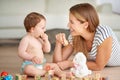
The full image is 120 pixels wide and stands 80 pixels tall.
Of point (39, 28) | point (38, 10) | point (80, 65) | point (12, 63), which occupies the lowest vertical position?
point (80, 65)

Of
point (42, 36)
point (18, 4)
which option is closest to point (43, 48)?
point (42, 36)

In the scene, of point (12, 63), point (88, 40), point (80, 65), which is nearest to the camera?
point (80, 65)

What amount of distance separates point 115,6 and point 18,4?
53.9 inches

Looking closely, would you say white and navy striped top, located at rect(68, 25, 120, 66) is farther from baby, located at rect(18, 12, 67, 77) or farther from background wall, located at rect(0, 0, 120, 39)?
background wall, located at rect(0, 0, 120, 39)

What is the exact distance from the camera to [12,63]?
101 inches

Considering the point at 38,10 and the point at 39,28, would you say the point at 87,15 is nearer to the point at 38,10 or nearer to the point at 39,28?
the point at 39,28

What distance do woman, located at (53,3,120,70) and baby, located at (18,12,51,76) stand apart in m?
0.13

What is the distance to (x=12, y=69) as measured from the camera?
2.33 m

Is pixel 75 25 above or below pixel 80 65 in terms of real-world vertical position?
above

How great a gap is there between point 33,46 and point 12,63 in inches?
19.3

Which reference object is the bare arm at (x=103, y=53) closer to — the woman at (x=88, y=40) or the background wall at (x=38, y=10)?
the woman at (x=88, y=40)

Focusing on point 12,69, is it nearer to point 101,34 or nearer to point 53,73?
point 53,73

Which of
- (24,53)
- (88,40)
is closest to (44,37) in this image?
(24,53)

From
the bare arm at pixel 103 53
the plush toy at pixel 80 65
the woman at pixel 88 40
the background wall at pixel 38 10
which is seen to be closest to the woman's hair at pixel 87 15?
the woman at pixel 88 40
